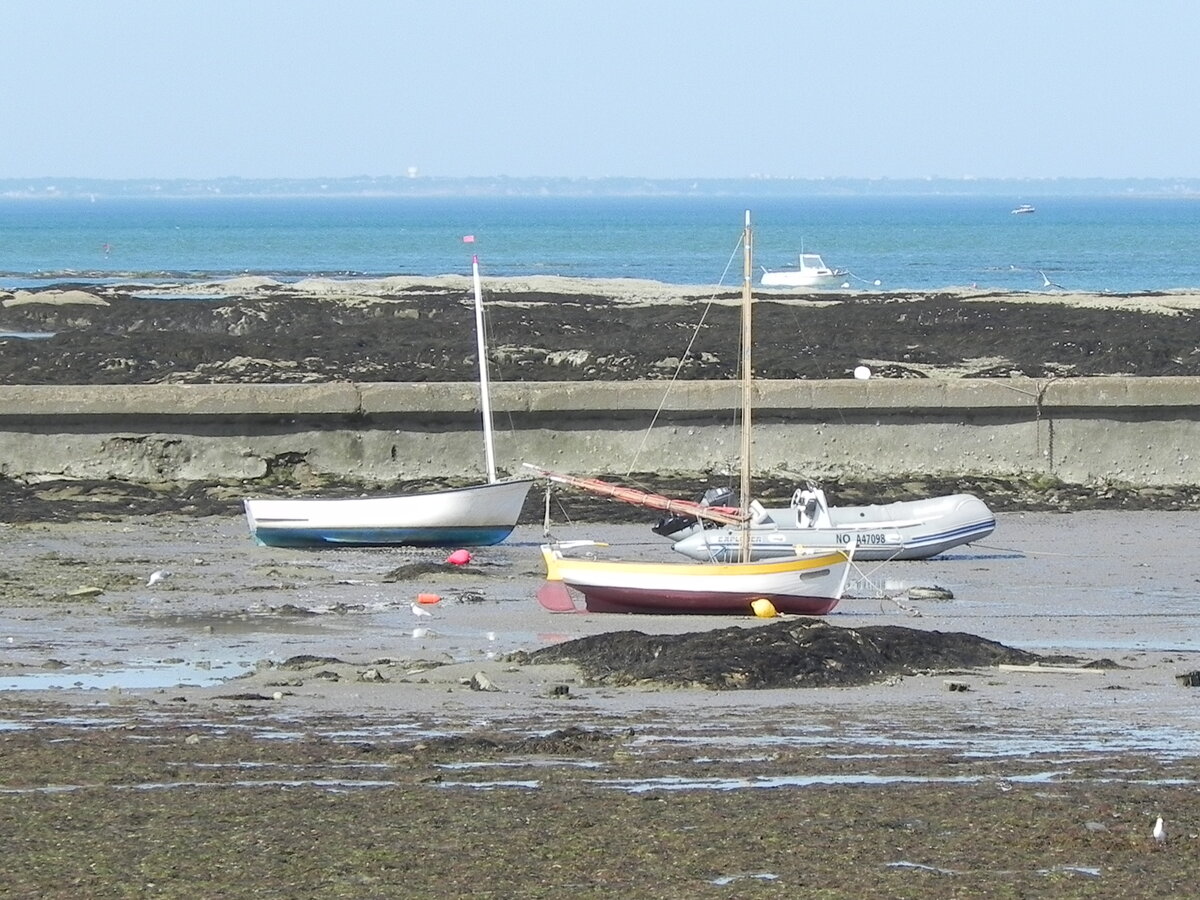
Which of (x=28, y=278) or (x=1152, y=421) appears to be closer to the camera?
(x=1152, y=421)

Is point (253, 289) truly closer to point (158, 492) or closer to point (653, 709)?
point (158, 492)

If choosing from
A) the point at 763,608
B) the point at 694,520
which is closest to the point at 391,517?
the point at 694,520

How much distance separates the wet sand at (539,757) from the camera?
20.8 ft

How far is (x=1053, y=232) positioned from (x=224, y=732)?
126 m

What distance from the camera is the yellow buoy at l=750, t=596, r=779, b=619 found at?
1314cm

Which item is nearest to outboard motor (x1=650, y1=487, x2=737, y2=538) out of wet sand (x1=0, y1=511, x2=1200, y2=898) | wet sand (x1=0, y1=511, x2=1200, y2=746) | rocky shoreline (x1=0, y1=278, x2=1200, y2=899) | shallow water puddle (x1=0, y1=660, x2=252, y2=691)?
wet sand (x1=0, y1=511, x2=1200, y2=746)

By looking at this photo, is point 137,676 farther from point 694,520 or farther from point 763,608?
point 694,520

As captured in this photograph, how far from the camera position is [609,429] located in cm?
2050

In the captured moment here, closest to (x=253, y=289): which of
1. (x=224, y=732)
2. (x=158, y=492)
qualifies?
(x=158, y=492)

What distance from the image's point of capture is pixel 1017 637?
1271 cm

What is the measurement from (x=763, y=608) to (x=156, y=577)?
4.88 meters

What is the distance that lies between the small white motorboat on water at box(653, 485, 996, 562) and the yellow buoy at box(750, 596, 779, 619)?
7.58 feet

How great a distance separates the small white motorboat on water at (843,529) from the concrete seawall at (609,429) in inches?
152

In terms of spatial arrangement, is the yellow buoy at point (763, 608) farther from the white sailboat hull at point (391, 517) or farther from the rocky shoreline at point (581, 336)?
the rocky shoreline at point (581, 336)
